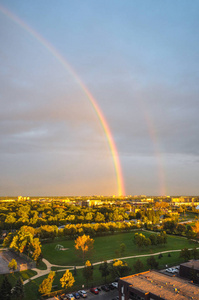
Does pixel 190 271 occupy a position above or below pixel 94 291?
above

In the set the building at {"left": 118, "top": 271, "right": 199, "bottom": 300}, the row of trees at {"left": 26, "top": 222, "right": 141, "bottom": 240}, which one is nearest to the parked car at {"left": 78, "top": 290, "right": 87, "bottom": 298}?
the building at {"left": 118, "top": 271, "right": 199, "bottom": 300}

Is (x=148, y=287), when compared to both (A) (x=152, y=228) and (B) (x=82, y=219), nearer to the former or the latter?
(A) (x=152, y=228)

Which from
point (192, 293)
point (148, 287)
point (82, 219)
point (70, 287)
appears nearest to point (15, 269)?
point (70, 287)

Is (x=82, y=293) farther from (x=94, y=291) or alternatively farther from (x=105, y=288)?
(x=105, y=288)

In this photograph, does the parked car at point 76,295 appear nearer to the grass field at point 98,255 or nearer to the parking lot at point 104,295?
the parking lot at point 104,295

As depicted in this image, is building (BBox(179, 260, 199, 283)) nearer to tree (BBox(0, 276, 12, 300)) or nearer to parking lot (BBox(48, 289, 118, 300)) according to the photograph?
parking lot (BBox(48, 289, 118, 300))

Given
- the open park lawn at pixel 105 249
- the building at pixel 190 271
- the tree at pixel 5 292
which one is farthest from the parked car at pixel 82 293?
the building at pixel 190 271

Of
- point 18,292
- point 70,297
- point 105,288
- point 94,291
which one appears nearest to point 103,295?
point 94,291

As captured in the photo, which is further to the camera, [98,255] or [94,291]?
[98,255]
